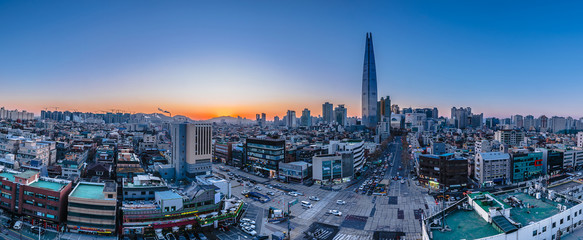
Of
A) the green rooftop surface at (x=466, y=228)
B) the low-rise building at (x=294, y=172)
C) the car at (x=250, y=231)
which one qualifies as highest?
the green rooftop surface at (x=466, y=228)

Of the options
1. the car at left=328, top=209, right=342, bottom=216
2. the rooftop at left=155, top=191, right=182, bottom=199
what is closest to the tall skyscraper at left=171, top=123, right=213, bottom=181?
the rooftop at left=155, top=191, right=182, bottom=199

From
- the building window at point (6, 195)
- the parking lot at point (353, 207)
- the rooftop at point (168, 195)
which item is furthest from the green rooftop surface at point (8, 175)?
the parking lot at point (353, 207)

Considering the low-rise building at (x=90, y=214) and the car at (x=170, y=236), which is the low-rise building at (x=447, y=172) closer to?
the car at (x=170, y=236)

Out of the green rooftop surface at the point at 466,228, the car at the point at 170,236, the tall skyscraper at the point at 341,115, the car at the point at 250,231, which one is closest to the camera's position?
the green rooftop surface at the point at 466,228

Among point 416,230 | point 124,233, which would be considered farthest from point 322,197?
point 124,233

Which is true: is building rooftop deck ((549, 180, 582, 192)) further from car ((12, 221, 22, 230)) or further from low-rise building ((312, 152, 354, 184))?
car ((12, 221, 22, 230))

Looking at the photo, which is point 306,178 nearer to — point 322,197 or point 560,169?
point 322,197
